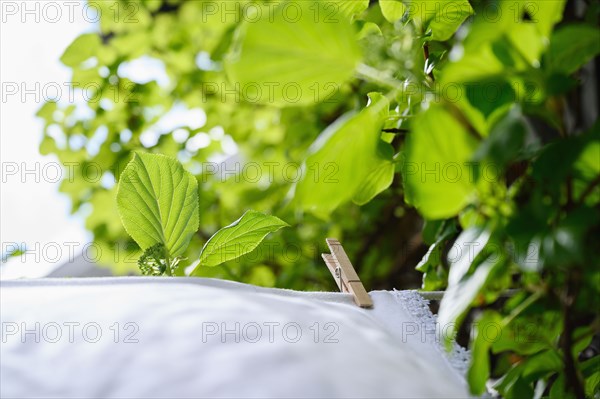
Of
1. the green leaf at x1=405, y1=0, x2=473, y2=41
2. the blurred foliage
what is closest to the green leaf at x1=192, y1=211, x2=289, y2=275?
the blurred foliage

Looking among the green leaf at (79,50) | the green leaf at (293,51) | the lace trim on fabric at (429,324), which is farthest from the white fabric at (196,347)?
the green leaf at (79,50)

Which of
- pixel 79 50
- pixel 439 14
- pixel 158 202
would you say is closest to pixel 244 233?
pixel 158 202

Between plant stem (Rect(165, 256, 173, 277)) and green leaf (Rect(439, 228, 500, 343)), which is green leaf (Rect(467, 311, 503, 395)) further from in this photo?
plant stem (Rect(165, 256, 173, 277))

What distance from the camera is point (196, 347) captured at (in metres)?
0.28

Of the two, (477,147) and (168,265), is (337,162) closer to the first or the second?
(477,147)

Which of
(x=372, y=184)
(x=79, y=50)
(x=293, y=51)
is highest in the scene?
(x=293, y=51)

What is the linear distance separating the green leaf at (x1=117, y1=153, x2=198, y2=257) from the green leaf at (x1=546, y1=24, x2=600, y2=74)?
220mm

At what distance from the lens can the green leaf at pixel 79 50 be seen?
1038 millimetres

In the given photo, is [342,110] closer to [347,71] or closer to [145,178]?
[145,178]

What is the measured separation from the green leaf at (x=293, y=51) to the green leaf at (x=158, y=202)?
16 centimetres

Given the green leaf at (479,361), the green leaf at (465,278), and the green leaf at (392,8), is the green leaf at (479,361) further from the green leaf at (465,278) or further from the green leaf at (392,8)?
the green leaf at (392,8)

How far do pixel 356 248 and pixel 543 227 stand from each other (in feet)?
3.52

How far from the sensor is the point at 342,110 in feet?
3.96

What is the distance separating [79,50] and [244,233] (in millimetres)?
782
